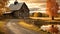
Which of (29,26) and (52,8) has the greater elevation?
→ (52,8)

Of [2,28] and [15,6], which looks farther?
[15,6]

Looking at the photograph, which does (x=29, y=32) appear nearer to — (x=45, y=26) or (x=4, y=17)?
(x=45, y=26)

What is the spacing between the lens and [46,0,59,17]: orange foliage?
2.35 metres

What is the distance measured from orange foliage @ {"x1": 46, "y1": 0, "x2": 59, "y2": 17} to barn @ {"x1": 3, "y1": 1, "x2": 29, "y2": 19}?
15.1 inches

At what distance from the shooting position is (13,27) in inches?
87.4

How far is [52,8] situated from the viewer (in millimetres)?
2389

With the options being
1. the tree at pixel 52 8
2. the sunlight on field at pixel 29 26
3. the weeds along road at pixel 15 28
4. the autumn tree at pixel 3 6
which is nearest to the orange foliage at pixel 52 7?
the tree at pixel 52 8

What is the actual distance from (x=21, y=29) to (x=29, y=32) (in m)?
0.14

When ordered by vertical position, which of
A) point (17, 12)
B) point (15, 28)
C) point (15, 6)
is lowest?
point (15, 28)

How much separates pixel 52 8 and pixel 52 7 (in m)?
0.02

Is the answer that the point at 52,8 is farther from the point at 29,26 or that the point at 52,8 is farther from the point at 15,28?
the point at 15,28

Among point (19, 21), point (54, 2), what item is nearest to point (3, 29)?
point (19, 21)

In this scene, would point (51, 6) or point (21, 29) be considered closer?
point (21, 29)

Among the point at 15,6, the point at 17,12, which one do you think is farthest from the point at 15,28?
the point at 15,6
